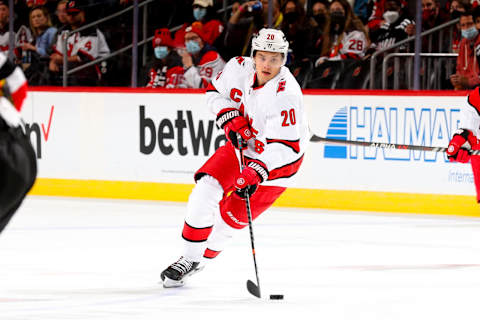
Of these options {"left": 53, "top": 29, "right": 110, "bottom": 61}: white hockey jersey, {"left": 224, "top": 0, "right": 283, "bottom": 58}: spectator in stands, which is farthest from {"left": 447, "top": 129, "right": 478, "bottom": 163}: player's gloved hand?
{"left": 53, "top": 29, "right": 110, "bottom": 61}: white hockey jersey

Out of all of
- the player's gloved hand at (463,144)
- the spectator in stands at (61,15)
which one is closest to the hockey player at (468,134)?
the player's gloved hand at (463,144)

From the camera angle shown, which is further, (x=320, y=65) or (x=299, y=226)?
(x=320, y=65)

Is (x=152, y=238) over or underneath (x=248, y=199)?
underneath

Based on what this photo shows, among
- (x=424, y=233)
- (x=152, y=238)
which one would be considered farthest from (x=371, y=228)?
(x=152, y=238)

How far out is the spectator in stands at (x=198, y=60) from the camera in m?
9.84

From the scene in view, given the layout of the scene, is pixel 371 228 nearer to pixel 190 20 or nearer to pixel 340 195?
pixel 340 195

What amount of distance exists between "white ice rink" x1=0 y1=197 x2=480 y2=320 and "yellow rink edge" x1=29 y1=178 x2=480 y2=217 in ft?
0.64

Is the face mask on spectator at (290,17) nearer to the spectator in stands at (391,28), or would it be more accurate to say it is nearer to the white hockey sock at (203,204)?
the spectator in stands at (391,28)

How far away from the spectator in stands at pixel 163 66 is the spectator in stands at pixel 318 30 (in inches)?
50.8

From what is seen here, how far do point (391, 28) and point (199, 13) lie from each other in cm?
203

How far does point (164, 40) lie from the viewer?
34.4 feet

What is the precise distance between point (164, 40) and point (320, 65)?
1784mm

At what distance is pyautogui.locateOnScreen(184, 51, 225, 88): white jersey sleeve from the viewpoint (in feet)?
32.2

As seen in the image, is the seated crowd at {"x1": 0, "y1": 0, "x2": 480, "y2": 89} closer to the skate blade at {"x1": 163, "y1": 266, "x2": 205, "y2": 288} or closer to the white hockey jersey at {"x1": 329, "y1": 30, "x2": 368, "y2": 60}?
the white hockey jersey at {"x1": 329, "y1": 30, "x2": 368, "y2": 60}
